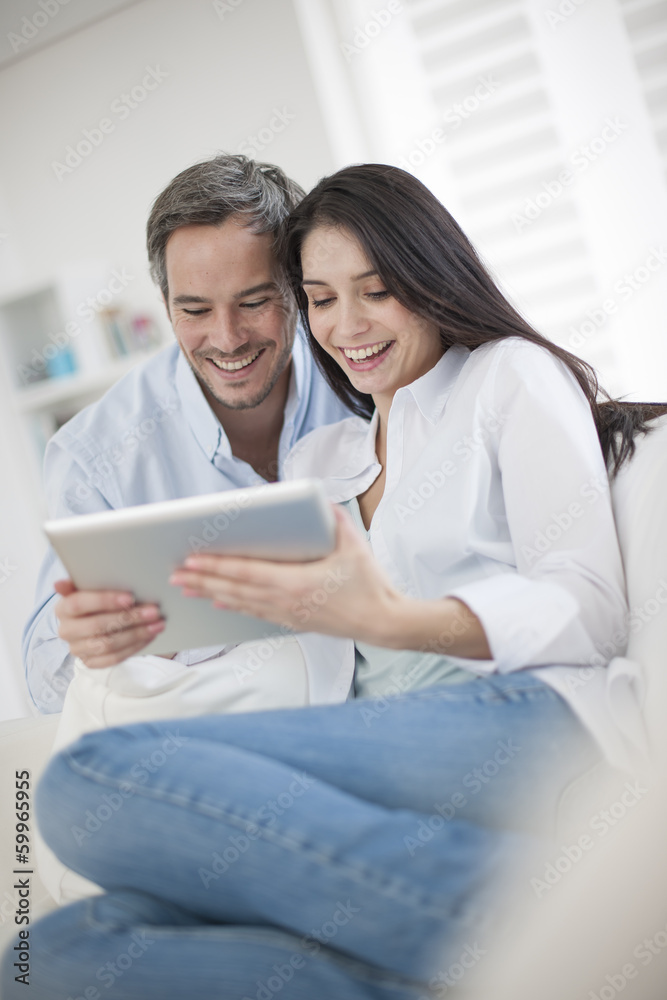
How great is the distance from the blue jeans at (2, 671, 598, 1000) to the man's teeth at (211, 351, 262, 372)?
0.91 metres

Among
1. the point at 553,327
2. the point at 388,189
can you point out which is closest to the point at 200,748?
the point at 388,189

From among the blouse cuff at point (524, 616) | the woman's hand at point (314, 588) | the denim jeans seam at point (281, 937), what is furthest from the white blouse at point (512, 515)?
the denim jeans seam at point (281, 937)

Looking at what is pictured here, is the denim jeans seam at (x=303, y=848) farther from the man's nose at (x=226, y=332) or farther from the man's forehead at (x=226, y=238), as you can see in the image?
the man's forehead at (x=226, y=238)

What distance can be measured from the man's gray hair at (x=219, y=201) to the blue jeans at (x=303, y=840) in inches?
41.9

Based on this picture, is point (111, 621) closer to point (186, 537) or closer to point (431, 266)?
point (186, 537)

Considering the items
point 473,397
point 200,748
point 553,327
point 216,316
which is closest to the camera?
point 200,748

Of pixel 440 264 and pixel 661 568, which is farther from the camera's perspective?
pixel 440 264

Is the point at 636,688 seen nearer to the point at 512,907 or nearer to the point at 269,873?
the point at 512,907

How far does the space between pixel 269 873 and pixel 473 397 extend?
755 millimetres

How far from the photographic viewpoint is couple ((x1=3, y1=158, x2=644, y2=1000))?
0.89m

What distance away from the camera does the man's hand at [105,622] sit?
1.13 metres

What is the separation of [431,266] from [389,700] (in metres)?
0.70

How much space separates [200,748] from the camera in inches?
40.6

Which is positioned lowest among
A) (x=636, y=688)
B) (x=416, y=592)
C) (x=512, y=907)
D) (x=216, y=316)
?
(x=512, y=907)
